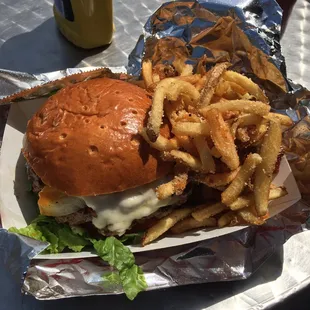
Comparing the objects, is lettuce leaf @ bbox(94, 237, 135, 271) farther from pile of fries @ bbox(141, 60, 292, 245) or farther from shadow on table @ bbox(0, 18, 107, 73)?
shadow on table @ bbox(0, 18, 107, 73)

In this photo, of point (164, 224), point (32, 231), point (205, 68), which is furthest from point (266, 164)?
point (32, 231)

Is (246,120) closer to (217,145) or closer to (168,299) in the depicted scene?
(217,145)

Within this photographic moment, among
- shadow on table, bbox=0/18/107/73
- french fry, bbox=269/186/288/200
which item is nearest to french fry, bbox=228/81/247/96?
french fry, bbox=269/186/288/200

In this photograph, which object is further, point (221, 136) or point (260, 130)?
point (260, 130)

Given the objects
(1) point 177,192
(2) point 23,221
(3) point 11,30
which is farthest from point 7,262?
(3) point 11,30

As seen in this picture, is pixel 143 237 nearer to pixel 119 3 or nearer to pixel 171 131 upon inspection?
pixel 171 131

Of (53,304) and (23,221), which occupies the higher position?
(23,221)
